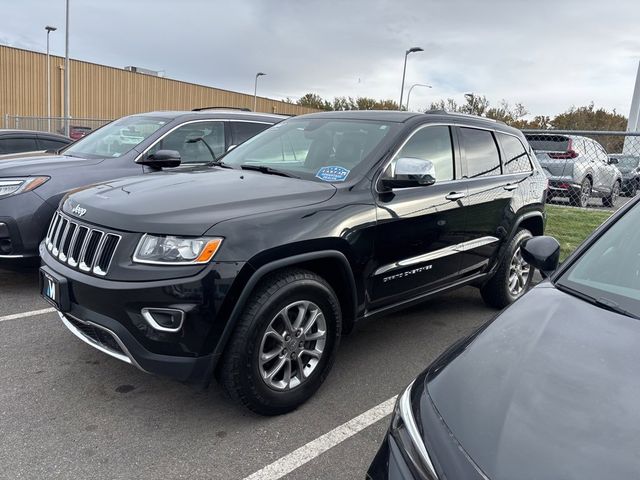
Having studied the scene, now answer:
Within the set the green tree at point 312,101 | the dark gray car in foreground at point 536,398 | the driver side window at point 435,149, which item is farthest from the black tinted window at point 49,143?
the green tree at point 312,101

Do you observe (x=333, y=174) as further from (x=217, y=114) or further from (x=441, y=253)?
(x=217, y=114)

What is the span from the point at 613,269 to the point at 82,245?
105 inches

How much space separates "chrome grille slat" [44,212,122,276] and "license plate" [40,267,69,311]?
10cm

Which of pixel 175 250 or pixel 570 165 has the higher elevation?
pixel 570 165

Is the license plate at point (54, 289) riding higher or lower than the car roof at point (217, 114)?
lower

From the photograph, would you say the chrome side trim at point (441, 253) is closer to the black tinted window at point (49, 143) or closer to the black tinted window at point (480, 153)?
the black tinted window at point (480, 153)

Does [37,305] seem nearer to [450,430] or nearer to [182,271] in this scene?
[182,271]

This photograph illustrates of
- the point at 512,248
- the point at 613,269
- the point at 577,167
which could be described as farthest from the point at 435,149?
the point at 577,167

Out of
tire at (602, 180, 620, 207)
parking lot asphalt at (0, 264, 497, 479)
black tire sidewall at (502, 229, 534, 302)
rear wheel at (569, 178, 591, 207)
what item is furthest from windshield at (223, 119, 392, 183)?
tire at (602, 180, 620, 207)

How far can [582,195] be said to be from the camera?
1069 centimetres

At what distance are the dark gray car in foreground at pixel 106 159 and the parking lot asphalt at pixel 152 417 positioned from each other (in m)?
0.94

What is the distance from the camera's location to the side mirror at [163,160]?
4.75m

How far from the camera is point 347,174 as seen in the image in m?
3.43

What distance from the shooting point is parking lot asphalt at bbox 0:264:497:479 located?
253cm
